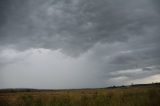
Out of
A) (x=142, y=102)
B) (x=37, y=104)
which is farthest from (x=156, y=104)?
(x=37, y=104)

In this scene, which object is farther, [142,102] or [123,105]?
[142,102]

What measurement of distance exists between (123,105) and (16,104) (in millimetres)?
8067

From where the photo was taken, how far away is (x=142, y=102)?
57.2 ft

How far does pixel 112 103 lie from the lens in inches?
661

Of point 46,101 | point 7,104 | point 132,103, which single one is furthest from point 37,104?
point 132,103

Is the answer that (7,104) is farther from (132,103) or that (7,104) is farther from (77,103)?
(132,103)

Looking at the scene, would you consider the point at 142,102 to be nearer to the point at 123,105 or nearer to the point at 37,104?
the point at 123,105

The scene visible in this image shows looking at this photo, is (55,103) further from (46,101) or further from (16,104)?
(16,104)

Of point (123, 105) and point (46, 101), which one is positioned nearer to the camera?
point (123, 105)

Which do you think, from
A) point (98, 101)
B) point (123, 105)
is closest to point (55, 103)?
point (98, 101)

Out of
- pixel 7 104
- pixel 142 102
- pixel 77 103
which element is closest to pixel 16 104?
pixel 7 104

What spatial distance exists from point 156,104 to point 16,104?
10608 mm

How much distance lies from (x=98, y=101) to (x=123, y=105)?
7.23 ft

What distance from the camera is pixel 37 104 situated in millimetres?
16812
